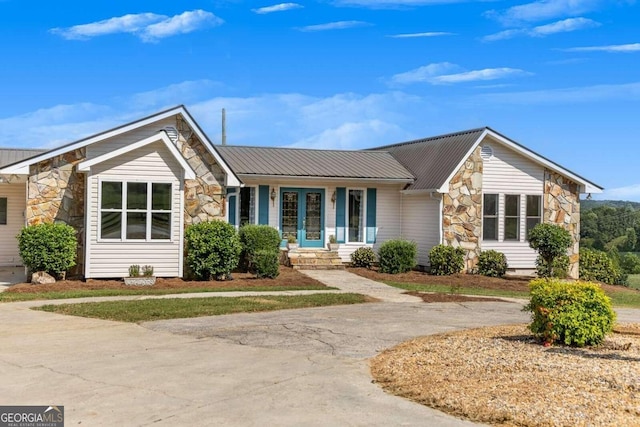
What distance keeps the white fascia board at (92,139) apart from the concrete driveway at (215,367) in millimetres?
5730

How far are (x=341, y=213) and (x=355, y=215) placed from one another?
1.80 feet

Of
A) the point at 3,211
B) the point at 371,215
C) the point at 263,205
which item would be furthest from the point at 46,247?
the point at 371,215

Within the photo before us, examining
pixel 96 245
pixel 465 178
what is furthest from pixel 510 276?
pixel 96 245

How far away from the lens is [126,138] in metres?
19.3

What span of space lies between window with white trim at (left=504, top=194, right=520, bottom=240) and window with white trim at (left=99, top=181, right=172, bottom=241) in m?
A: 11.4

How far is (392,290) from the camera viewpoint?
18266 millimetres

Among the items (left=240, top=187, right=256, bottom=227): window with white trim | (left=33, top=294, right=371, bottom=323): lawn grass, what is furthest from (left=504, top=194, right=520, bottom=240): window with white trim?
(left=33, top=294, right=371, bottom=323): lawn grass

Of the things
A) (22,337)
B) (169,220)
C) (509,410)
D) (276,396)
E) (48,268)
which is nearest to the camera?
(509,410)

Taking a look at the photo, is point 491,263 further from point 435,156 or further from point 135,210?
point 135,210

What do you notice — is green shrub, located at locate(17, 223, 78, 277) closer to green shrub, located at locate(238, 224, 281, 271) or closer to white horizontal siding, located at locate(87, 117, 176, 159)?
white horizontal siding, located at locate(87, 117, 176, 159)

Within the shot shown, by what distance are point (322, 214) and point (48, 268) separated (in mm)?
9548

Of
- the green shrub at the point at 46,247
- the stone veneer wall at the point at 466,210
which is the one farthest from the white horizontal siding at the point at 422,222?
the green shrub at the point at 46,247

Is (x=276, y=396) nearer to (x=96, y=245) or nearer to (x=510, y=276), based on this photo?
(x=96, y=245)

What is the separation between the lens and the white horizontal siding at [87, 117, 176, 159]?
19.0 meters
